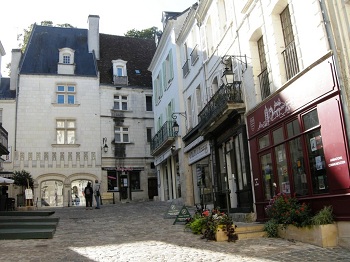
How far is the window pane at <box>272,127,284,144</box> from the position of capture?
958 cm

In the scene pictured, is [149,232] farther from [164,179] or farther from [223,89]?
[164,179]

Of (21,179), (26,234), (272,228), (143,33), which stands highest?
(143,33)

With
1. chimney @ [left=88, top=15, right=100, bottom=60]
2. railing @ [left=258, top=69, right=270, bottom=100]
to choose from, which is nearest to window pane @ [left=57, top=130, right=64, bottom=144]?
chimney @ [left=88, top=15, right=100, bottom=60]

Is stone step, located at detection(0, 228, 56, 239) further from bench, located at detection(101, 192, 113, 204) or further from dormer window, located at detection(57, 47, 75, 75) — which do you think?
dormer window, located at detection(57, 47, 75, 75)

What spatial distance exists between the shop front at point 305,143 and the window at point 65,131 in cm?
1921

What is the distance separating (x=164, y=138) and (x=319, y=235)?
15329mm

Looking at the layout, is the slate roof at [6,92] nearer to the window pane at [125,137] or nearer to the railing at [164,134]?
the window pane at [125,137]

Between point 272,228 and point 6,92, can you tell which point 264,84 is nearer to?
point 272,228

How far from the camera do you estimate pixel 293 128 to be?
895cm

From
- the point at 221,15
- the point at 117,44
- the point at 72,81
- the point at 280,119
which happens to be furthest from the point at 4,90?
the point at 280,119

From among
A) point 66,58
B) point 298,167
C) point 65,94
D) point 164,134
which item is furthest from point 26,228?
point 66,58

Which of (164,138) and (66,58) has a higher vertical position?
(66,58)

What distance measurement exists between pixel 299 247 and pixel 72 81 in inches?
956

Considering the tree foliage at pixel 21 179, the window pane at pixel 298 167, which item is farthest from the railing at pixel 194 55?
the tree foliage at pixel 21 179
